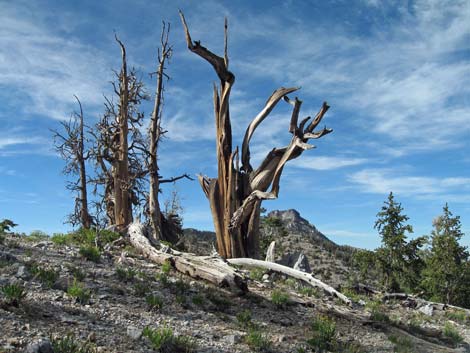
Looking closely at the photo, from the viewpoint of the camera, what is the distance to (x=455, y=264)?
104 feet

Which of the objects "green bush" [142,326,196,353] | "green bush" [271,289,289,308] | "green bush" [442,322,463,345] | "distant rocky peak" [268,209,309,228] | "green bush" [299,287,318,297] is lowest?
"green bush" [442,322,463,345]

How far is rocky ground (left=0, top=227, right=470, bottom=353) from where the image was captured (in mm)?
6098

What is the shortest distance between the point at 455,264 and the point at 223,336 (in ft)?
95.8

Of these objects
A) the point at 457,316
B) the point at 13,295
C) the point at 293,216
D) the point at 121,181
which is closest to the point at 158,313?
the point at 13,295

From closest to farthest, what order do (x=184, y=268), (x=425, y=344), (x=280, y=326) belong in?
(x=280, y=326), (x=425, y=344), (x=184, y=268)

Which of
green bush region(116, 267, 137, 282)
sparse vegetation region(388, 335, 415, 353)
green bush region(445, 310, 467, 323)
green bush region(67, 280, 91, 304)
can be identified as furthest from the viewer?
green bush region(445, 310, 467, 323)

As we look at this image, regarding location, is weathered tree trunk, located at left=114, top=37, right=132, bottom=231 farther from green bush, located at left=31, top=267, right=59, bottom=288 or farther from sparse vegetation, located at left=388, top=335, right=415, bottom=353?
sparse vegetation, located at left=388, top=335, right=415, bottom=353

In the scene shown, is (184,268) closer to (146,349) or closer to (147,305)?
(147,305)

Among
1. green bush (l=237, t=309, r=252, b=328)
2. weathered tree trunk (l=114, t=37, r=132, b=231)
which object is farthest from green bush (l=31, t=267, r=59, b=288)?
weathered tree trunk (l=114, t=37, r=132, b=231)

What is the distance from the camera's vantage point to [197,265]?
1033 centimetres

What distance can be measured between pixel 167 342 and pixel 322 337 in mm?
2950

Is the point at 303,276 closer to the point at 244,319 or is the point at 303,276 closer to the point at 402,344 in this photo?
the point at 402,344

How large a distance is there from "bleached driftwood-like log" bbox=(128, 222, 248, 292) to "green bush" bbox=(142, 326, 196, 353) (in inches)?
128

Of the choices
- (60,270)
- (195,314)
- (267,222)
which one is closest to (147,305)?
(195,314)
